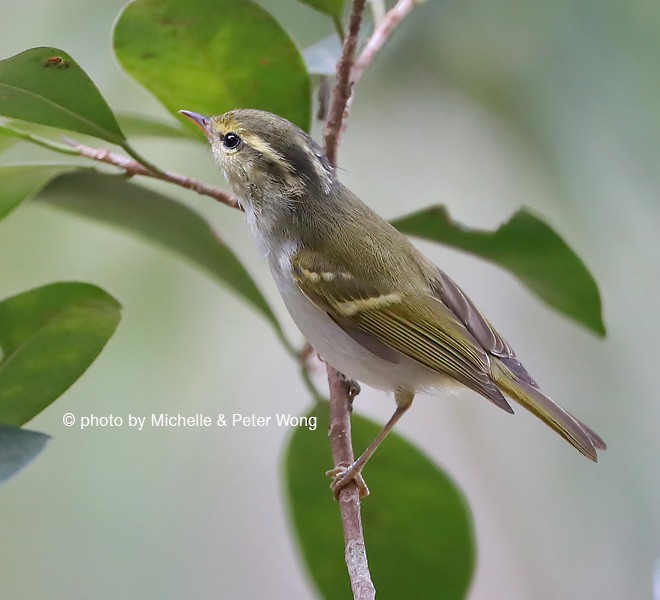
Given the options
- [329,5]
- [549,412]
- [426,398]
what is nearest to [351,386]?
[549,412]

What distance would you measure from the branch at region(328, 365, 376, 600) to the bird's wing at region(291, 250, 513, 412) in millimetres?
123

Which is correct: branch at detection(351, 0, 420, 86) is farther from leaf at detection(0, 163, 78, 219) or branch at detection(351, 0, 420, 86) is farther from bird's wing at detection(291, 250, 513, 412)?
leaf at detection(0, 163, 78, 219)

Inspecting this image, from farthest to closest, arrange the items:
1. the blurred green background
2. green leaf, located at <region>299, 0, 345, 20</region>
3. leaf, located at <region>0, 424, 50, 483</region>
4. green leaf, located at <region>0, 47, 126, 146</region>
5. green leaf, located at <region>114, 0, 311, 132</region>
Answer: the blurred green background → green leaf, located at <region>299, 0, 345, 20</region> → green leaf, located at <region>114, 0, 311, 132</region> → green leaf, located at <region>0, 47, 126, 146</region> → leaf, located at <region>0, 424, 50, 483</region>

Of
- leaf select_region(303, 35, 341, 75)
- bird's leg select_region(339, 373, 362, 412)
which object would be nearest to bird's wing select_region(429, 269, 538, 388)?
bird's leg select_region(339, 373, 362, 412)

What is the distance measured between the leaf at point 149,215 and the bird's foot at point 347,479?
1.26 feet

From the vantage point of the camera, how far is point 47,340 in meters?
1.35

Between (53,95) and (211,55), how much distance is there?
0.29m

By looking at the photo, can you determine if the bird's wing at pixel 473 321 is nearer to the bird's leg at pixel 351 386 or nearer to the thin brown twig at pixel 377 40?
the bird's leg at pixel 351 386

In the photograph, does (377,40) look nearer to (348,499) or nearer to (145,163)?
(145,163)

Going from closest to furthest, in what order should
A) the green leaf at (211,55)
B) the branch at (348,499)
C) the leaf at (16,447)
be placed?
the leaf at (16,447)
the branch at (348,499)
the green leaf at (211,55)

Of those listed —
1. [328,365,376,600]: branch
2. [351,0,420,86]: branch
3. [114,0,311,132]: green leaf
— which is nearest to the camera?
[328,365,376,600]: branch

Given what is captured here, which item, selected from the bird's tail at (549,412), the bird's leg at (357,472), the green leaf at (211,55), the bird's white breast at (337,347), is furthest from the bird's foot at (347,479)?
the green leaf at (211,55)

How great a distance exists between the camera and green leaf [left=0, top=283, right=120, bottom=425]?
51.3 inches

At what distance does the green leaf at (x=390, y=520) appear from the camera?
156 centimetres
